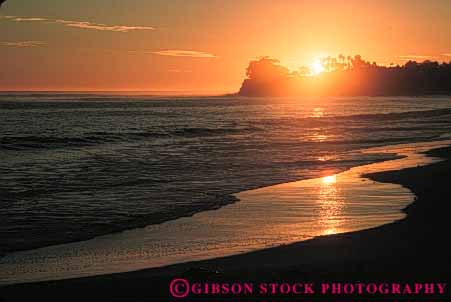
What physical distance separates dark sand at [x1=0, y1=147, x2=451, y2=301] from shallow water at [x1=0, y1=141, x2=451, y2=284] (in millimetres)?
481

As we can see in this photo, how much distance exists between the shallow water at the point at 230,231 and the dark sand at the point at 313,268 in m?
0.48

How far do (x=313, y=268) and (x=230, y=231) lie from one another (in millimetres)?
3102

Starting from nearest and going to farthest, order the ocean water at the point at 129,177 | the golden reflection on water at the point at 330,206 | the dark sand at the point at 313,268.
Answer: the dark sand at the point at 313,268 → the golden reflection on water at the point at 330,206 → the ocean water at the point at 129,177

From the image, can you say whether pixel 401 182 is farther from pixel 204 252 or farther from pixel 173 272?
pixel 173 272

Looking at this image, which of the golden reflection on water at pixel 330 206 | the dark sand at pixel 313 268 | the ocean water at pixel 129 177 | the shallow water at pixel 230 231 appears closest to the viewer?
the dark sand at pixel 313 268

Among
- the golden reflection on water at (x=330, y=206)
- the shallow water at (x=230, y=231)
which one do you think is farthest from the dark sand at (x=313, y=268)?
the golden reflection on water at (x=330, y=206)

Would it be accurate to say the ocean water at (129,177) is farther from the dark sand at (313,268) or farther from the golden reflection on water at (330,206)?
the dark sand at (313,268)

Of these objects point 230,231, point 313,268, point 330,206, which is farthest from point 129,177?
point 313,268

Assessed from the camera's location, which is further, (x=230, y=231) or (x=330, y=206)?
(x=330, y=206)

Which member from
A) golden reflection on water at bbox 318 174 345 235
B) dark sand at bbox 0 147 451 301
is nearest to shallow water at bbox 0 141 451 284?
golden reflection on water at bbox 318 174 345 235

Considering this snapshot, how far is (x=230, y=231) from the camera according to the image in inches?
444

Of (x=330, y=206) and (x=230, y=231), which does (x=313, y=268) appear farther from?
(x=330, y=206)

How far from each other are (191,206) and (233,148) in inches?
716

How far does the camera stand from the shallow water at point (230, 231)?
9164 mm
